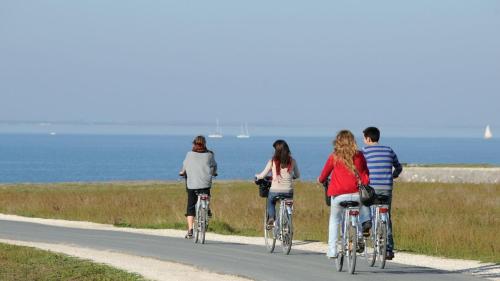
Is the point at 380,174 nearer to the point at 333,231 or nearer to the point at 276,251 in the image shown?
the point at 333,231

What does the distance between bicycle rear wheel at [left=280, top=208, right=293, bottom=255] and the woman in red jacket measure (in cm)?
311

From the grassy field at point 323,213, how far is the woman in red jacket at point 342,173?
3.96m

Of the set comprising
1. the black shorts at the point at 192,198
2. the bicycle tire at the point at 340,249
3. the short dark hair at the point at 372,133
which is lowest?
the bicycle tire at the point at 340,249

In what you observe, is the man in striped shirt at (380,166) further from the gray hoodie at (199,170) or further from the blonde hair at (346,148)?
the gray hoodie at (199,170)

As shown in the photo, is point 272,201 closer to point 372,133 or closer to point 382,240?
point 372,133

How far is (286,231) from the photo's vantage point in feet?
63.8

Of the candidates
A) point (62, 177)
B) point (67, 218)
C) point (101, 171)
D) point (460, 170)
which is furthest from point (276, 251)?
point (101, 171)

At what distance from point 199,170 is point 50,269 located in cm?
545

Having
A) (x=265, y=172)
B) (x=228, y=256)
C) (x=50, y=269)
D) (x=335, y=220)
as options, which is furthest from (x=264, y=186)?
(x=50, y=269)

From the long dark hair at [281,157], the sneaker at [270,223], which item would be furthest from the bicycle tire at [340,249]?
the sneaker at [270,223]

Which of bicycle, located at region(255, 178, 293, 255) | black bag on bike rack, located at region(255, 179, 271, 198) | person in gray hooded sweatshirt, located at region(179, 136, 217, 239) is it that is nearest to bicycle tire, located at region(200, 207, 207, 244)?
person in gray hooded sweatshirt, located at region(179, 136, 217, 239)

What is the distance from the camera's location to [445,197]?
3969cm

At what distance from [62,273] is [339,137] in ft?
14.1

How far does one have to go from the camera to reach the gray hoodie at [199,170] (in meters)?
22.0
